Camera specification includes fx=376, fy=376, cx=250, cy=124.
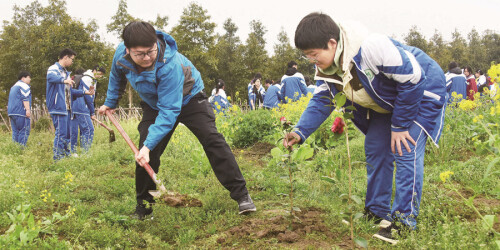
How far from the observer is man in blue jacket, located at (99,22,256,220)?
2.78 metres

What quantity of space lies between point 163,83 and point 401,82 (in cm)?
172

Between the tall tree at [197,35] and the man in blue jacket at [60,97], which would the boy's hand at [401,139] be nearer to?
the man in blue jacket at [60,97]

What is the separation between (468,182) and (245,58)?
29.3 m

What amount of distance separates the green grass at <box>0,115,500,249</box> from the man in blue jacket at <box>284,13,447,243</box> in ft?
0.99

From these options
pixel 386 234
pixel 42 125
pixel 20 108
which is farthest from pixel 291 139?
pixel 42 125

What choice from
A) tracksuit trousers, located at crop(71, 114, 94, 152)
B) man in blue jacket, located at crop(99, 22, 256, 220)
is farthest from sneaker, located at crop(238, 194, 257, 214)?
tracksuit trousers, located at crop(71, 114, 94, 152)

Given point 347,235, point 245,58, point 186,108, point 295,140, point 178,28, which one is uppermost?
point 178,28

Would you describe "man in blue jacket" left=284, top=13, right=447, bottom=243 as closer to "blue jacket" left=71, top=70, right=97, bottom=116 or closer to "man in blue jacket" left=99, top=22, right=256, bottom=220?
"man in blue jacket" left=99, top=22, right=256, bottom=220

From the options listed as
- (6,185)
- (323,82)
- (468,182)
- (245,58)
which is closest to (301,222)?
(323,82)

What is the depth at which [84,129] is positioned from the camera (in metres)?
7.84

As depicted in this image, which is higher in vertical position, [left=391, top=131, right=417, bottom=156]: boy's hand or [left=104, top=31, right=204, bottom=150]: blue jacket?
[left=104, top=31, right=204, bottom=150]: blue jacket

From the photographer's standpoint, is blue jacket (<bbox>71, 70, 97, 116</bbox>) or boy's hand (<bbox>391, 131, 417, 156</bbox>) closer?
boy's hand (<bbox>391, 131, 417, 156</bbox>)

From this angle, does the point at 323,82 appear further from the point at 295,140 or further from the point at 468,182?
the point at 468,182

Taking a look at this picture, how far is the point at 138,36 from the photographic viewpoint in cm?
267
